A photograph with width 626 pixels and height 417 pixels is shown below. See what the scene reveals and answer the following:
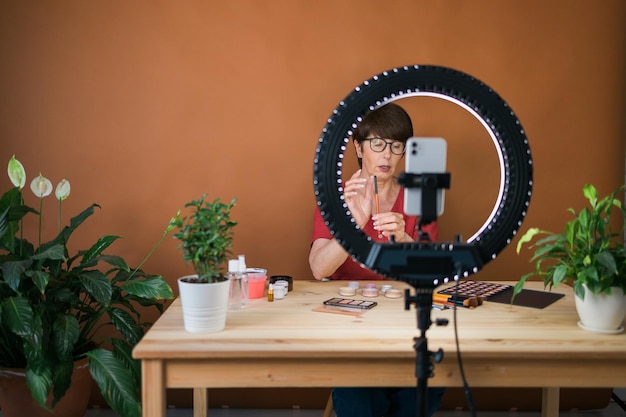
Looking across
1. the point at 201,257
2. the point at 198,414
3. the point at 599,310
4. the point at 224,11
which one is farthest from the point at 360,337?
the point at 224,11

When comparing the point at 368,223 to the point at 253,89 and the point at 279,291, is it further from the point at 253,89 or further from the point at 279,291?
the point at 253,89

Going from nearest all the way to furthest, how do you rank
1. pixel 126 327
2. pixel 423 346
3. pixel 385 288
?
pixel 423 346
pixel 385 288
pixel 126 327

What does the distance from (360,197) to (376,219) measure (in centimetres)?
12

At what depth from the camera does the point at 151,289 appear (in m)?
1.79

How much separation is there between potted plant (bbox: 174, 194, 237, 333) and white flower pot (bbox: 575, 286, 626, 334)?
0.94m

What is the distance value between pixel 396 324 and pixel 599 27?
1797 mm

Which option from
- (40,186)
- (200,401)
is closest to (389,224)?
(200,401)

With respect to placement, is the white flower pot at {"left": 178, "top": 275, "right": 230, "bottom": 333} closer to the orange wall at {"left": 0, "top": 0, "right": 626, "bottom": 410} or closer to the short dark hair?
the short dark hair

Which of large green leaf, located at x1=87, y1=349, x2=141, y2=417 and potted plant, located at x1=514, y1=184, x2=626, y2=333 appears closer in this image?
potted plant, located at x1=514, y1=184, x2=626, y2=333

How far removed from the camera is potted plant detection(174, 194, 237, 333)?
1.25 m

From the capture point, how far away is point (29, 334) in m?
1.57

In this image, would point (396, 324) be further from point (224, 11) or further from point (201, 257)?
point (224, 11)

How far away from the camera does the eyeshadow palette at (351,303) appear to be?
1530 mm

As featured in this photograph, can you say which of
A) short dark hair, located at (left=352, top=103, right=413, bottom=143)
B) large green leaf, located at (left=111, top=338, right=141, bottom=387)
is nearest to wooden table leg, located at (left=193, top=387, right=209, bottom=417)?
large green leaf, located at (left=111, top=338, right=141, bottom=387)
